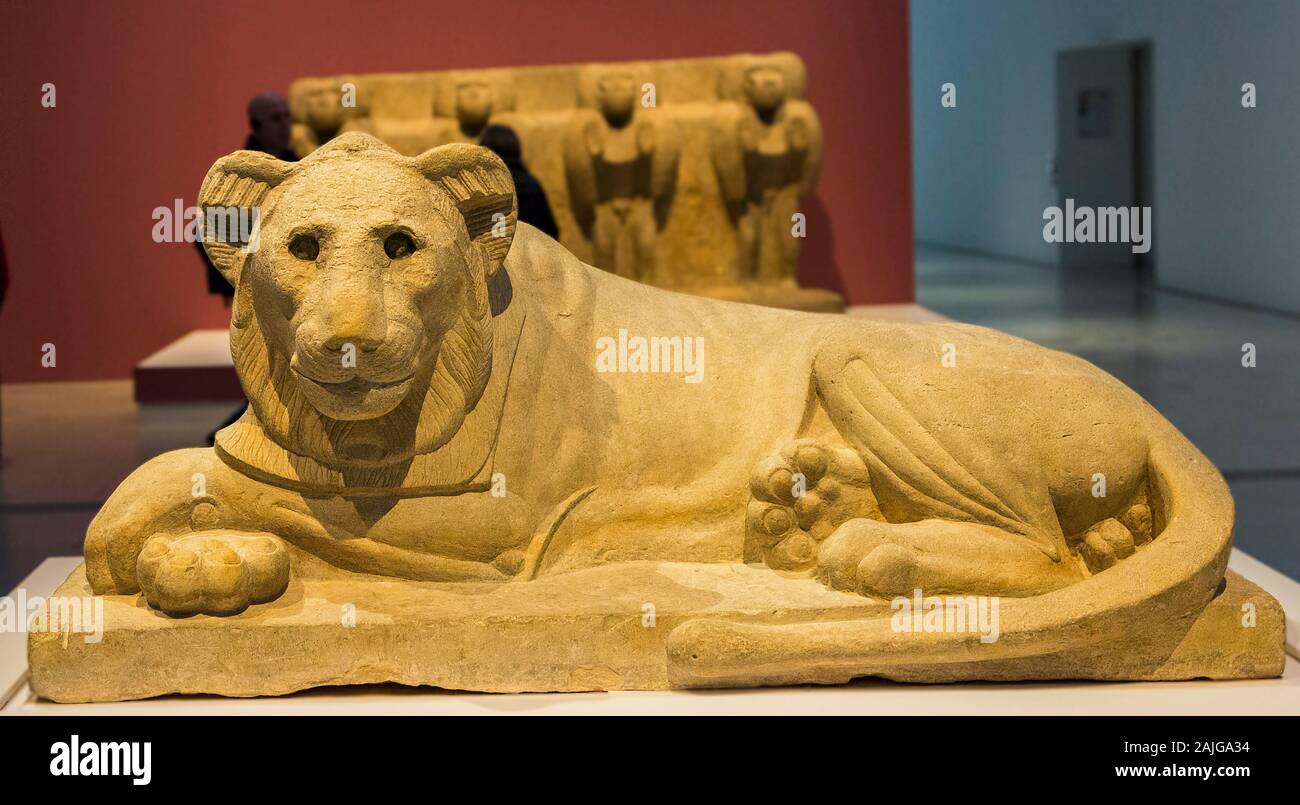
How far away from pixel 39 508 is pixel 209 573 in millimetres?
2487

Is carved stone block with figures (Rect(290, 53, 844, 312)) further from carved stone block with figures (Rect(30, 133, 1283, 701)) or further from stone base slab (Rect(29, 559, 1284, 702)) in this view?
stone base slab (Rect(29, 559, 1284, 702))

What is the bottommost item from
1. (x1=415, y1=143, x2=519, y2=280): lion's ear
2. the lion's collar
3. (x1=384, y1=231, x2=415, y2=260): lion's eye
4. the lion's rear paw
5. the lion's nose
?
the lion's rear paw

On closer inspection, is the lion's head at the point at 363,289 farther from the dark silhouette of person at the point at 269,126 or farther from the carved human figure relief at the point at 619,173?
the carved human figure relief at the point at 619,173

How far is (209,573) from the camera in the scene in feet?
9.09

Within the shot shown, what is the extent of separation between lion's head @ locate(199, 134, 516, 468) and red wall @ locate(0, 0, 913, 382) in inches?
76.8

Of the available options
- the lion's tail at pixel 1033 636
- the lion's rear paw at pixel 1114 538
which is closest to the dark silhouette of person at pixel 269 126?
the lion's tail at pixel 1033 636

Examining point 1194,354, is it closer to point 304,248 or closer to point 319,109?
point 319,109

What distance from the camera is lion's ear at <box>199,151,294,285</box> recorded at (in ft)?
9.23

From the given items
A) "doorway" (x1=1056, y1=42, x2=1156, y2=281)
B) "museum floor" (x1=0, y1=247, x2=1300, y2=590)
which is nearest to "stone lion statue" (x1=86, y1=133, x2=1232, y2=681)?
"museum floor" (x1=0, y1=247, x2=1300, y2=590)

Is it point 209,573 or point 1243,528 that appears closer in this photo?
point 209,573

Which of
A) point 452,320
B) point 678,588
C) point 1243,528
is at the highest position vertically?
point 452,320

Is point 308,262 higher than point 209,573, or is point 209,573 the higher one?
point 308,262
